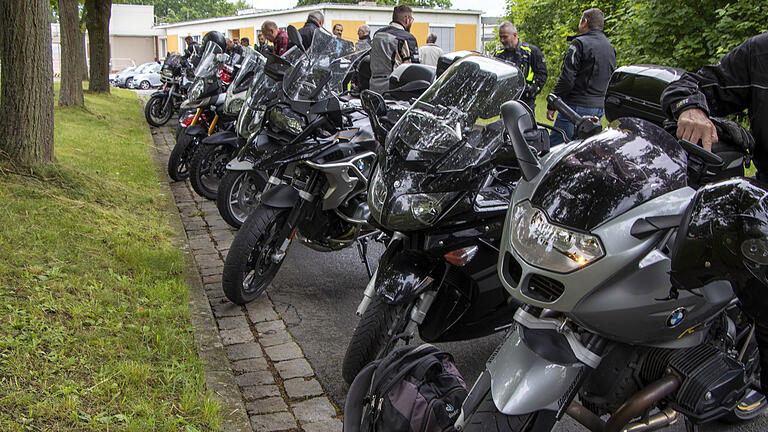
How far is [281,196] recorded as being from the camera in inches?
178

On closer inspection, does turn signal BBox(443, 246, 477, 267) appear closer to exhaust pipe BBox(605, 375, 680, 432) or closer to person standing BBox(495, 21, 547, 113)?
exhaust pipe BBox(605, 375, 680, 432)

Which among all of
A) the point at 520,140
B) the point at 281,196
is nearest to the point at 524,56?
the point at 281,196

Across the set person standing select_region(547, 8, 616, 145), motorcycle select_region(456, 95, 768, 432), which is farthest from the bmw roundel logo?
person standing select_region(547, 8, 616, 145)

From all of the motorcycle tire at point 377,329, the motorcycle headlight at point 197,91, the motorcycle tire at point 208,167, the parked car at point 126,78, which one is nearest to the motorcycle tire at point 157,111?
the motorcycle headlight at point 197,91

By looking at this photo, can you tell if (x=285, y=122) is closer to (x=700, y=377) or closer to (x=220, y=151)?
(x=220, y=151)

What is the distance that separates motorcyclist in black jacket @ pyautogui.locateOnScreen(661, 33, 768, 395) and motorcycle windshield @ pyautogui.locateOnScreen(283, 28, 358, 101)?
2.74 meters

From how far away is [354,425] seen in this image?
2.63 metres

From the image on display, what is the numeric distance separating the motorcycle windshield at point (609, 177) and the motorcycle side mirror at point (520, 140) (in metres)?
0.06

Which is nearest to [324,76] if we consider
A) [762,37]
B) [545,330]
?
[762,37]

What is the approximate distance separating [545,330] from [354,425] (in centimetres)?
89

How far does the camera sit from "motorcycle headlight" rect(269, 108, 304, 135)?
4.89m

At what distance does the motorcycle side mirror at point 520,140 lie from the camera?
2191 mm

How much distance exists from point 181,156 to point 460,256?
19.2ft

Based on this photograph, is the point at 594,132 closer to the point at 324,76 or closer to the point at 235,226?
the point at 324,76
